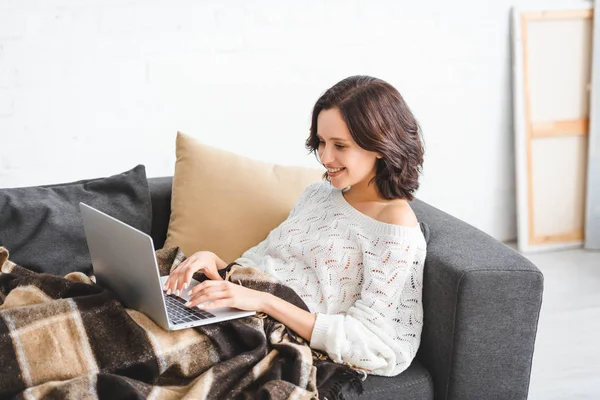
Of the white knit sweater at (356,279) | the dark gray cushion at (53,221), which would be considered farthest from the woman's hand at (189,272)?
the dark gray cushion at (53,221)

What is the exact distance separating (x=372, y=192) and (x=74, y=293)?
0.73 meters

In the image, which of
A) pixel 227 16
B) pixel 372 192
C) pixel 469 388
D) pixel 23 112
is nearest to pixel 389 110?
pixel 372 192

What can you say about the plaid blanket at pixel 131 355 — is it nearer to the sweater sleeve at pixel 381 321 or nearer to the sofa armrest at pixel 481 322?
the sweater sleeve at pixel 381 321

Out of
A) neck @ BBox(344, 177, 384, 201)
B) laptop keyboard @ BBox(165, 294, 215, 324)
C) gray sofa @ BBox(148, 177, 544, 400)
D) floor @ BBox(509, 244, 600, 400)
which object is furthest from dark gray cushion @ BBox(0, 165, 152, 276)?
floor @ BBox(509, 244, 600, 400)

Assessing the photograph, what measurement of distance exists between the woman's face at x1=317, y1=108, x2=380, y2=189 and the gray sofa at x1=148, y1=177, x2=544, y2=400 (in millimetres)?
269

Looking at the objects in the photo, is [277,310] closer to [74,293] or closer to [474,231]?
[74,293]

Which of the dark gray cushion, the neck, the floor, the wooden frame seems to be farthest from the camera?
the wooden frame

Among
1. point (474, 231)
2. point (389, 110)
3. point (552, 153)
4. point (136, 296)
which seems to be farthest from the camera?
point (552, 153)

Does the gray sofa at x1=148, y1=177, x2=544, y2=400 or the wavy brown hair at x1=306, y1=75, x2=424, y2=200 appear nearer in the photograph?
the gray sofa at x1=148, y1=177, x2=544, y2=400

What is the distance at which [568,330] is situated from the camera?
8.46 ft

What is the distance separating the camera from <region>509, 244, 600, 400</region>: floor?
7.22 ft

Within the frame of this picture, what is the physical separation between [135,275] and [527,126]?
2292 millimetres

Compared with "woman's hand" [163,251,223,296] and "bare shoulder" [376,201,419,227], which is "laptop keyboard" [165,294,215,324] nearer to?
"woman's hand" [163,251,223,296]

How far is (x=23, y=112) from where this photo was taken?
2.62m
